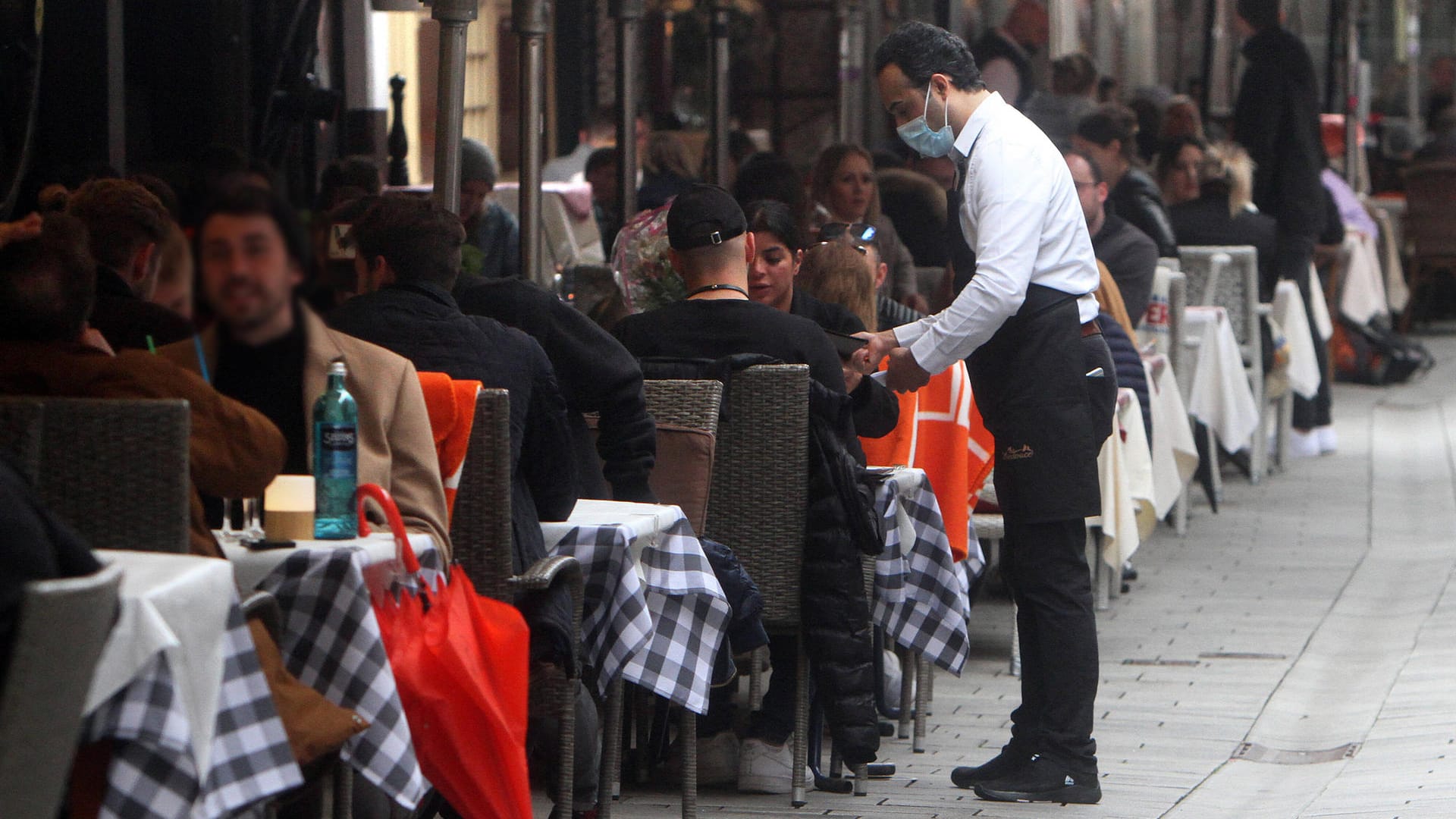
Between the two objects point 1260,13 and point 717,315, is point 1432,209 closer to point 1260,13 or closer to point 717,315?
point 1260,13

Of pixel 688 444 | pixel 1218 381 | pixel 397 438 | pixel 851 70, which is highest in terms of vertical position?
pixel 851 70

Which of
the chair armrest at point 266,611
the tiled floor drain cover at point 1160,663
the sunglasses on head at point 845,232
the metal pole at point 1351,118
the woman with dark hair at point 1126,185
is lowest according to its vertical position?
the tiled floor drain cover at point 1160,663

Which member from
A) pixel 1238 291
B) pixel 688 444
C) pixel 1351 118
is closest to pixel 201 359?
pixel 688 444

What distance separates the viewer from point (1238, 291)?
31.4 feet

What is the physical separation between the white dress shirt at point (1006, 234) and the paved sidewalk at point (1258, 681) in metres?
1.01

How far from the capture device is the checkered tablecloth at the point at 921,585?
16.0 feet

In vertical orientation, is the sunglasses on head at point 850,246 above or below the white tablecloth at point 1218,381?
above

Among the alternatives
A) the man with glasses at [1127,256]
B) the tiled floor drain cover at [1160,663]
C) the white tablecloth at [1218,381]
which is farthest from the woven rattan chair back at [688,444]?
the white tablecloth at [1218,381]

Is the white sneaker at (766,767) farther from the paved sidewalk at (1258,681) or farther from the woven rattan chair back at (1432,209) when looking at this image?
the woven rattan chair back at (1432,209)

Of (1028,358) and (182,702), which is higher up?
(1028,358)

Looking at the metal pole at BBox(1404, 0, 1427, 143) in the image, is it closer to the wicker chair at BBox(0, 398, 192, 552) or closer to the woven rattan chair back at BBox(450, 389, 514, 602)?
the woven rattan chair back at BBox(450, 389, 514, 602)

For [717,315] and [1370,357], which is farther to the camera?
[1370,357]

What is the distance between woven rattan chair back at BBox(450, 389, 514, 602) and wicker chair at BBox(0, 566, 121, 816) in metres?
1.27

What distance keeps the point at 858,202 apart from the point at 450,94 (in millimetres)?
2915
